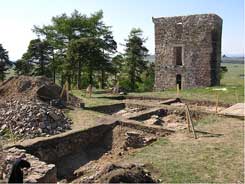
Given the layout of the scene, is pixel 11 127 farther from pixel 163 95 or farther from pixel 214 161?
pixel 163 95

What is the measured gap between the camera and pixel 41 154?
977 centimetres

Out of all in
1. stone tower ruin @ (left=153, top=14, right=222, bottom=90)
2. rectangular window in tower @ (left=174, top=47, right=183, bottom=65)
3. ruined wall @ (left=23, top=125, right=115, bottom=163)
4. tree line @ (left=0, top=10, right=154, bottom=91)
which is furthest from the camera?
tree line @ (left=0, top=10, right=154, bottom=91)

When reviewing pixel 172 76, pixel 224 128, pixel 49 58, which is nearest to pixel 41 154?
pixel 224 128

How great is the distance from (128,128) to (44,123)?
2927 mm

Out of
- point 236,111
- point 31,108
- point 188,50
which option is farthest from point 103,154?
point 188,50

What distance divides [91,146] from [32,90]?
6.05 meters

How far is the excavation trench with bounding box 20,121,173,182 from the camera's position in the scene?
Result: 9586 millimetres

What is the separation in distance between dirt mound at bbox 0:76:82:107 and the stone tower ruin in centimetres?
956

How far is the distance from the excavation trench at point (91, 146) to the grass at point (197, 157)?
1072 mm

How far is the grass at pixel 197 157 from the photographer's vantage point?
23.2ft

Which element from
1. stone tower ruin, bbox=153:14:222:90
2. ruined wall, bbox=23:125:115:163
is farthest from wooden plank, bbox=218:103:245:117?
stone tower ruin, bbox=153:14:222:90

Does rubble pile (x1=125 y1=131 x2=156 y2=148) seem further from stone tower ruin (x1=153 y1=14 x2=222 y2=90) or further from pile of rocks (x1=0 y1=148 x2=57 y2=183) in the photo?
stone tower ruin (x1=153 y1=14 x2=222 y2=90)

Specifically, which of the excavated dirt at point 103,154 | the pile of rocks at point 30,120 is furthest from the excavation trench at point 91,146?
the pile of rocks at point 30,120

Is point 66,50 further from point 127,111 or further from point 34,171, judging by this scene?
point 34,171
